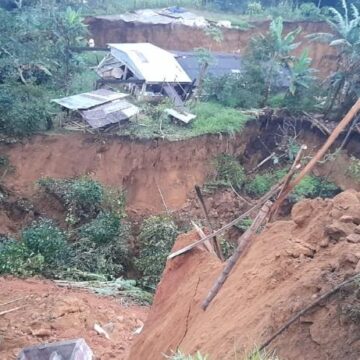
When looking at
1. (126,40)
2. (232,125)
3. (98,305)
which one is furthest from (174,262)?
(126,40)

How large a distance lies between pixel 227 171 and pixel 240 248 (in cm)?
1152

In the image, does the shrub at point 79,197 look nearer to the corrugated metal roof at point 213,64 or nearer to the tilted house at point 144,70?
the tilted house at point 144,70

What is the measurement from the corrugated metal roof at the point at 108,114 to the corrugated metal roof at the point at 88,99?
0.50ft

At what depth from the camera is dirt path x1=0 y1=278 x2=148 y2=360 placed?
791 centimetres

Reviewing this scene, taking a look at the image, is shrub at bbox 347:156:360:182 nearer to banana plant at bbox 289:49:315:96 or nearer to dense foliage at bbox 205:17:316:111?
dense foliage at bbox 205:17:316:111

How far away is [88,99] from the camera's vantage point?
15000 mm

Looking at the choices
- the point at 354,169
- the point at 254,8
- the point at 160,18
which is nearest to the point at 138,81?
the point at 160,18

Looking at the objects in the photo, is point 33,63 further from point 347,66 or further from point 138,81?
point 347,66

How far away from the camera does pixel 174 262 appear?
6203 millimetres

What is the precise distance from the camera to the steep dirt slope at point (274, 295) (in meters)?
3.63

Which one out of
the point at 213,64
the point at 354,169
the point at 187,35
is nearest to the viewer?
the point at 354,169

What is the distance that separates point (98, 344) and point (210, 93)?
1089 centimetres

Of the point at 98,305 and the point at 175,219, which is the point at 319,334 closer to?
the point at 98,305

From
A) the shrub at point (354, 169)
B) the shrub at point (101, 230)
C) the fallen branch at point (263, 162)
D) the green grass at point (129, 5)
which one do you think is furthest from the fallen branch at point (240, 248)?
the green grass at point (129, 5)
